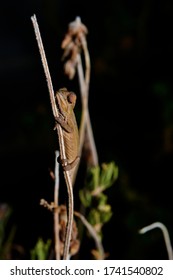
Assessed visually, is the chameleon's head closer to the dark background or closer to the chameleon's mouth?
the chameleon's mouth

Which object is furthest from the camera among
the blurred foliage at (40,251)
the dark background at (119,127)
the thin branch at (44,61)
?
the dark background at (119,127)

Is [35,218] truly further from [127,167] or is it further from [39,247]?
[39,247]

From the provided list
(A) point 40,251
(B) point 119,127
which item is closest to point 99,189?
(A) point 40,251

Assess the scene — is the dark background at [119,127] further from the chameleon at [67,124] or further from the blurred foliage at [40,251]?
the chameleon at [67,124]

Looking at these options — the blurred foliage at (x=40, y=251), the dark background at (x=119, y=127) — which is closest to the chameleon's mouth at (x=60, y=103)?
the blurred foliage at (x=40, y=251)

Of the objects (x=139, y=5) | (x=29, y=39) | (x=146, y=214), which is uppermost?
(x=29, y=39)

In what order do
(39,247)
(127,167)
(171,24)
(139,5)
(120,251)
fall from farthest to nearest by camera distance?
1. (139,5)
2. (171,24)
3. (127,167)
4. (120,251)
5. (39,247)

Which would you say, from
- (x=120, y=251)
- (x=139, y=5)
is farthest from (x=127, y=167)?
(x=139, y=5)
